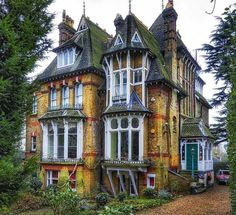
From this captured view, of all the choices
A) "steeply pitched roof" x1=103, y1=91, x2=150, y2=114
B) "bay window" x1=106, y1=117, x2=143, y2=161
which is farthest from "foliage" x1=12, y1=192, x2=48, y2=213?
"steeply pitched roof" x1=103, y1=91, x2=150, y2=114

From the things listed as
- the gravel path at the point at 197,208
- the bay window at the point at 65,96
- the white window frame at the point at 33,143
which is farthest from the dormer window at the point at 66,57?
the gravel path at the point at 197,208

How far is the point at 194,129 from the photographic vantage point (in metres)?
24.1

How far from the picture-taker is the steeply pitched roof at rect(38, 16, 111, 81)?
23.7m

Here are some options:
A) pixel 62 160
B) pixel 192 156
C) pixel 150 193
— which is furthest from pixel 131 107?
pixel 62 160

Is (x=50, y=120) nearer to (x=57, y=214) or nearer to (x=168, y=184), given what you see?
(x=168, y=184)

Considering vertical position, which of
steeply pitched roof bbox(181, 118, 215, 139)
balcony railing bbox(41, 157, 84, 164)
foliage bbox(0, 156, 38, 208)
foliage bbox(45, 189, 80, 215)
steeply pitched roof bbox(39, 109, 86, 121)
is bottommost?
foliage bbox(45, 189, 80, 215)

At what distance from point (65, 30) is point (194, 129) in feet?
48.9

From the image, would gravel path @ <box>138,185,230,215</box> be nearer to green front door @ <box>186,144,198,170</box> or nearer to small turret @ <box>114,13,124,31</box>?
green front door @ <box>186,144,198,170</box>

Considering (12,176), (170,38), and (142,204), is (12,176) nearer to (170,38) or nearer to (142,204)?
(142,204)

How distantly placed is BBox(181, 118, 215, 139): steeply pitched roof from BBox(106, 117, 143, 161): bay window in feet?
15.6

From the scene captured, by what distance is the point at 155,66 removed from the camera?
22141 mm

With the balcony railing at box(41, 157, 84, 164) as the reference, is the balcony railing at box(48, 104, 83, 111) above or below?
above

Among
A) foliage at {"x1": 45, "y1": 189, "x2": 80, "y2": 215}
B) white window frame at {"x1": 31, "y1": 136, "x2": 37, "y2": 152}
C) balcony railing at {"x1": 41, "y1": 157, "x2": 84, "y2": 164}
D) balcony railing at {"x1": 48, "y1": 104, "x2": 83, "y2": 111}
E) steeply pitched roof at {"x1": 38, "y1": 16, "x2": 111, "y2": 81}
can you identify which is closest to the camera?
foliage at {"x1": 45, "y1": 189, "x2": 80, "y2": 215}

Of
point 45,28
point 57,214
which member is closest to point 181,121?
point 57,214
